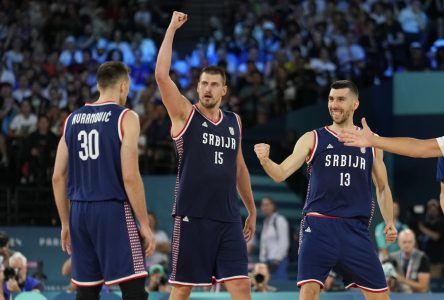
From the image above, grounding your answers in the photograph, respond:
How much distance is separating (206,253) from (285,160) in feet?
3.60

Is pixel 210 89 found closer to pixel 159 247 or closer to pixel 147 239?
pixel 147 239

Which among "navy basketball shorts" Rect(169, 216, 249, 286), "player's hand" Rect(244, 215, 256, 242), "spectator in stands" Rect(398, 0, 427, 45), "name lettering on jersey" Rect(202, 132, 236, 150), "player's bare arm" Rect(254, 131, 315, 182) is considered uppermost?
"spectator in stands" Rect(398, 0, 427, 45)

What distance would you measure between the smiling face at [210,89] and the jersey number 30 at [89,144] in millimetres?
1514

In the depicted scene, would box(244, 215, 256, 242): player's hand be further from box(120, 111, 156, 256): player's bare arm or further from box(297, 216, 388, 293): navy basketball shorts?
box(120, 111, 156, 256): player's bare arm

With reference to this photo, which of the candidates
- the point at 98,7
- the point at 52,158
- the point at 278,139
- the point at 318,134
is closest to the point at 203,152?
the point at 318,134

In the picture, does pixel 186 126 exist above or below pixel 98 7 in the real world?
below

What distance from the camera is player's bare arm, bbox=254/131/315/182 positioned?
8.93 metres

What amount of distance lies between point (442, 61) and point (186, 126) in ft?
39.5

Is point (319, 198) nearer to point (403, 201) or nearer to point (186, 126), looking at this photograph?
point (186, 126)

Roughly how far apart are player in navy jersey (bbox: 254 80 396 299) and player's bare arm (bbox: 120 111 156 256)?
155 cm

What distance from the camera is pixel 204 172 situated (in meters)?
9.42

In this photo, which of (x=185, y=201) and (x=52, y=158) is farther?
(x=52, y=158)

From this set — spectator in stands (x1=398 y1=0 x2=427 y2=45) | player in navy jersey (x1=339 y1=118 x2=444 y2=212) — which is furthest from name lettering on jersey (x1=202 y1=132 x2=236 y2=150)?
spectator in stands (x1=398 y1=0 x2=427 y2=45)

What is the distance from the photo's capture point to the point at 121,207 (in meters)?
8.30
